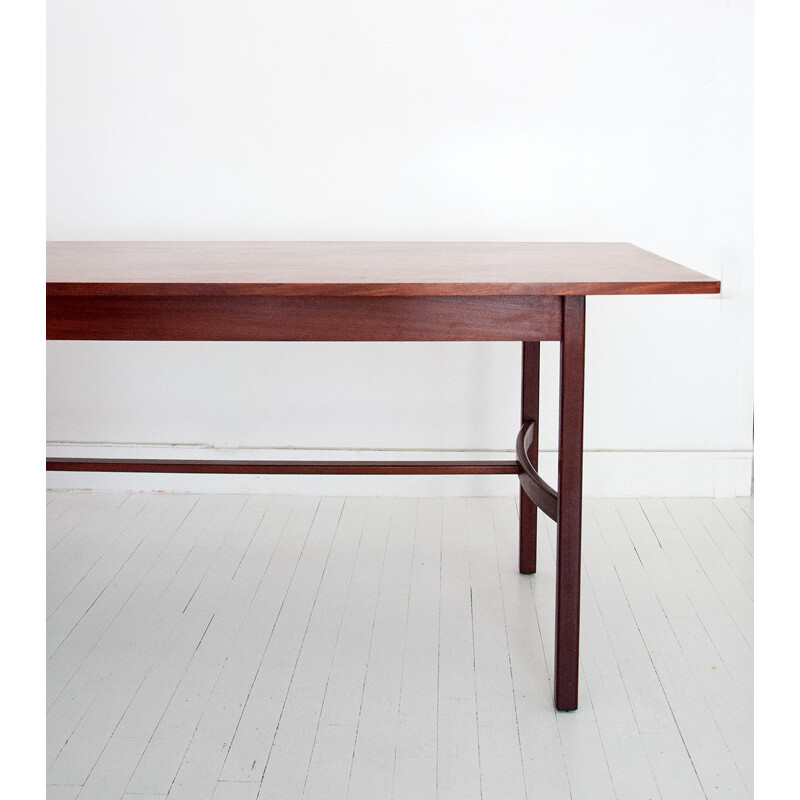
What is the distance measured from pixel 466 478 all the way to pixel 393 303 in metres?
1.68

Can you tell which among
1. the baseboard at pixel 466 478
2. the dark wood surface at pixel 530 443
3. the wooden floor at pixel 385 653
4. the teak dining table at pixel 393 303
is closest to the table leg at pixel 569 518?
the teak dining table at pixel 393 303

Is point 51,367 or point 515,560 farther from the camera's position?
point 51,367

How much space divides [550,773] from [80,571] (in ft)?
5.26

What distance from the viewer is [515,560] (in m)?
2.93

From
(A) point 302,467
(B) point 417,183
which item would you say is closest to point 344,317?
(A) point 302,467

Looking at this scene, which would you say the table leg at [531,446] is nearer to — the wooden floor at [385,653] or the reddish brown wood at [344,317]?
the wooden floor at [385,653]

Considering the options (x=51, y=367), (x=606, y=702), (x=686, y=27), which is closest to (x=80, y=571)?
(x=51, y=367)

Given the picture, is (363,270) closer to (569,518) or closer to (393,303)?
(393,303)

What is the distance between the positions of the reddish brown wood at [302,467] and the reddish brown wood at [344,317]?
691 millimetres

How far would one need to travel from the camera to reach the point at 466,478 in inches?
139

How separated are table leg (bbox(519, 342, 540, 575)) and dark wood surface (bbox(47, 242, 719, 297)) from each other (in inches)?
12.3

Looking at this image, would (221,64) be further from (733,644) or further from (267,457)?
(733,644)

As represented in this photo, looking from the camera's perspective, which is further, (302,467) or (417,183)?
(417,183)

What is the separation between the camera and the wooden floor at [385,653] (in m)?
1.86
